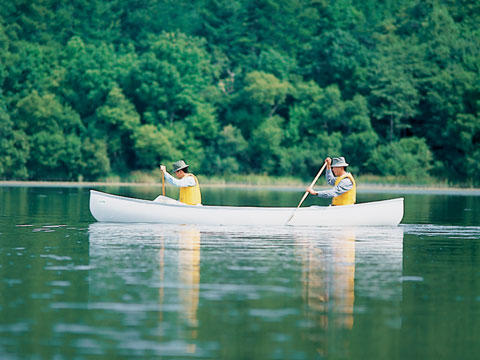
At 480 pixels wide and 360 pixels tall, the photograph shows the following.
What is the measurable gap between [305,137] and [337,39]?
7305 millimetres

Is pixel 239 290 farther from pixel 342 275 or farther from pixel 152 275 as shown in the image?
pixel 342 275

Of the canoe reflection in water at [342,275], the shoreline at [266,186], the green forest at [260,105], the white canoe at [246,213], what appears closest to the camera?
the canoe reflection in water at [342,275]

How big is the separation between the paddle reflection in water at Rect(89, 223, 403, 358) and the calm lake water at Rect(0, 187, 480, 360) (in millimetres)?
21

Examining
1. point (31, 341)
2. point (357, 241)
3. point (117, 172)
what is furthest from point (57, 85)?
point (31, 341)

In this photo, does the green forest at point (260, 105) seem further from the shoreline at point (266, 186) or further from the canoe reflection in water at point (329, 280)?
the canoe reflection in water at point (329, 280)

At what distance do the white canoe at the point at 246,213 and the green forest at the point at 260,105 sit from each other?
120ft

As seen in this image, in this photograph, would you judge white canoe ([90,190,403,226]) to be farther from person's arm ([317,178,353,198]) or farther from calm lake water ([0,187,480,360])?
calm lake water ([0,187,480,360])

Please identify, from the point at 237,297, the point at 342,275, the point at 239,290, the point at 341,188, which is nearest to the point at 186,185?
the point at 341,188

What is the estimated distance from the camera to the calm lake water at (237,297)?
9.30 meters

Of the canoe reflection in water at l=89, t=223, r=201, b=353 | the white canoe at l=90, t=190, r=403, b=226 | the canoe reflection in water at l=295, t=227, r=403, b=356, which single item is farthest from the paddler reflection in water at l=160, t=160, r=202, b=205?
the canoe reflection in water at l=295, t=227, r=403, b=356

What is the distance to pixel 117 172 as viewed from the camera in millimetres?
66250

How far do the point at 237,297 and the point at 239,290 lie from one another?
58 cm

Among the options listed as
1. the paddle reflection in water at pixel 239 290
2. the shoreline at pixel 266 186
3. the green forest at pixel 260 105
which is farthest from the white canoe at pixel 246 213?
the green forest at pixel 260 105

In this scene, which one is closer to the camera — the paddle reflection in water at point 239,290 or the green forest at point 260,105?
the paddle reflection in water at point 239,290
